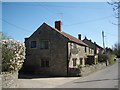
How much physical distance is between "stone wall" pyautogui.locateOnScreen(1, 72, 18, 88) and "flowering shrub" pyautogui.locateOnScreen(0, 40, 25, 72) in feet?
1.97

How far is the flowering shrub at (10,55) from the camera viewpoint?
1772 centimetres

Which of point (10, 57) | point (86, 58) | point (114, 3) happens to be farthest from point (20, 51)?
point (86, 58)

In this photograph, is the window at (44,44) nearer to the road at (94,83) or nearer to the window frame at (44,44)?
the window frame at (44,44)

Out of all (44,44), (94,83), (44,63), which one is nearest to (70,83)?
(94,83)

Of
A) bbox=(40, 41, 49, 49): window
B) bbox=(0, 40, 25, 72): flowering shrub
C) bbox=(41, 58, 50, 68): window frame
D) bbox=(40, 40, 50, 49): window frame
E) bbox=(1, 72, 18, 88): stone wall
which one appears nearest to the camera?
bbox=(1, 72, 18, 88): stone wall

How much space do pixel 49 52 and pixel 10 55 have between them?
60.9 feet

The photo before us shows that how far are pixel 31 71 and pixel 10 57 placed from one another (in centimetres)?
1901

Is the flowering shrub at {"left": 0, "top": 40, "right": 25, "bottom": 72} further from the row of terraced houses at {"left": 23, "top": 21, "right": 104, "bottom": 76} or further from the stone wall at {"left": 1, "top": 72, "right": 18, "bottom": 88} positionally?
the row of terraced houses at {"left": 23, "top": 21, "right": 104, "bottom": 76}

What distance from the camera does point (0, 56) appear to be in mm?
17078

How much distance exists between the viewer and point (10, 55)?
1795cm

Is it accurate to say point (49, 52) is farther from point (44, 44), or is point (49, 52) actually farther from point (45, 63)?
point (45, 63)

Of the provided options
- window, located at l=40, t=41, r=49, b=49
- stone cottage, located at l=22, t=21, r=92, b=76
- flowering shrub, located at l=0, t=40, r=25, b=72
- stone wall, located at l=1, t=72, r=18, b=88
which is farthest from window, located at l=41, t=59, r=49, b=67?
stone wall, located at l=1, t=72, r=18, b=88

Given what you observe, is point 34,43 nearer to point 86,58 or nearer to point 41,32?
point 41,32

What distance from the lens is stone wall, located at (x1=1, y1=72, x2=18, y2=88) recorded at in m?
16.7
